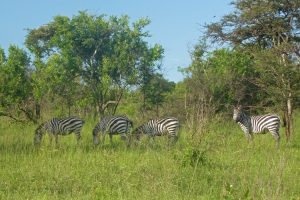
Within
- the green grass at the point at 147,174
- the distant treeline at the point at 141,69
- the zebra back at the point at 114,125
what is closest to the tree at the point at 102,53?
the distant treeline at the point at 141,69

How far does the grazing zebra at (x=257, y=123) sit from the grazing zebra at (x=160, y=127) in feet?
6.85

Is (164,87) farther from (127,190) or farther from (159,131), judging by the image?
(127,190)

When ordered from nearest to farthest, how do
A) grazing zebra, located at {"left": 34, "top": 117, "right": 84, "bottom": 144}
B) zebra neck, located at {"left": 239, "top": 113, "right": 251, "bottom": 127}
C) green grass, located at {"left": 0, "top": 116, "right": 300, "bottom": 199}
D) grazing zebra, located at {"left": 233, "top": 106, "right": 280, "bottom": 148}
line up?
green grass, located at {"left": 0, "top": 116, "right": 300, "bottom": 199} → grazing zebra, located at {"left": 34, "top": 117, "right": 84, "bottom": 144} → grazing zebra, located at {"left": 233, "top": 106, "right": 280, "bottom": 148} → zebra neck, located at {"left": 239, "top": 113, "right": 251, "bottom": 127}

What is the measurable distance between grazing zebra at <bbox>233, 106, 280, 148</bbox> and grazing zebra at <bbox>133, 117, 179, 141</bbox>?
2.09 m

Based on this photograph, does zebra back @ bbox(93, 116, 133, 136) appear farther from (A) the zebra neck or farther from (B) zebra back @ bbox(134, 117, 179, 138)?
(A) the zebra neck

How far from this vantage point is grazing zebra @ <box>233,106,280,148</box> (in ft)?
49.1

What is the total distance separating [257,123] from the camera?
50.4ft

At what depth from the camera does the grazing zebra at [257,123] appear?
14975 millimetres

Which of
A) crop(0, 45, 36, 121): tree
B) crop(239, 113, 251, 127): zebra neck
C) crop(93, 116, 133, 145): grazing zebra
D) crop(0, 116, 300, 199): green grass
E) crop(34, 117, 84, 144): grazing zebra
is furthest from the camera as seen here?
crop(0, 45, 36, 121): tree

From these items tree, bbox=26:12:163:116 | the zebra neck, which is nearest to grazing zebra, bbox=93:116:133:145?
the zebra neck

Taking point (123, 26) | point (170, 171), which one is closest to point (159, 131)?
point (170, 171)

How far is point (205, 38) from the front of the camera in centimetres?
2041

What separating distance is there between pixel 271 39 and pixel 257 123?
5.45 metres

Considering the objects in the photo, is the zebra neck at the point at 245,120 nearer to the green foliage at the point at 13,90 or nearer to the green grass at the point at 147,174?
the green grass at the point at 147,174
